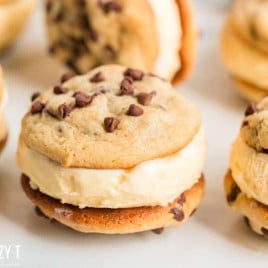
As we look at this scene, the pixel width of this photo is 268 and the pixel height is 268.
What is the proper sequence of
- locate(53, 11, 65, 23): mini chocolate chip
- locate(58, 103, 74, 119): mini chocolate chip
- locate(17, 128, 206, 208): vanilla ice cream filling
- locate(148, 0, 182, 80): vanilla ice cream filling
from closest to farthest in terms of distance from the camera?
1. locate(17, 128, 206, 208): vanilla ice cream filling
2. locate(58, 103, 74, 119): mini chocolate chip
3. locate(148, 0, 182, 80): vanilla ice cream filling
4. locate(53, 11, 65, 23): mini chocolate chip

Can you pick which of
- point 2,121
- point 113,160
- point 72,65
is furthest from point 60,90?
point 72,65

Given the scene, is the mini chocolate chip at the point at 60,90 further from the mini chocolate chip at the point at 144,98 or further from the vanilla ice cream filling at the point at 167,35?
the vanilla ice cream filling at the point at 167,35

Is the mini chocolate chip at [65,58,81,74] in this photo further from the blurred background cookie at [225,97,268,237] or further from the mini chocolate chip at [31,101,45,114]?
the blurred background cookie at [225,97,268,237]

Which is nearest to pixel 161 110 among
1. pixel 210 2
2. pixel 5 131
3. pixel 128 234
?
pixel 128 234

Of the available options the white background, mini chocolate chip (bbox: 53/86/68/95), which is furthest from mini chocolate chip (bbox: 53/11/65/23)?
mini chocolate chip (bbox: 53/86/68/95)

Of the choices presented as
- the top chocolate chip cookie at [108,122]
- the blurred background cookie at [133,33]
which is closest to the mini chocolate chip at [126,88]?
the top chocolate chip cookie at [108,122]

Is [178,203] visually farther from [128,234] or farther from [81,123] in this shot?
[81,123]
